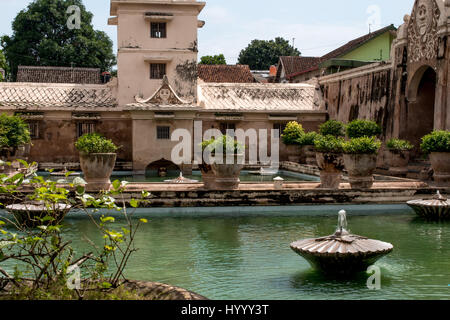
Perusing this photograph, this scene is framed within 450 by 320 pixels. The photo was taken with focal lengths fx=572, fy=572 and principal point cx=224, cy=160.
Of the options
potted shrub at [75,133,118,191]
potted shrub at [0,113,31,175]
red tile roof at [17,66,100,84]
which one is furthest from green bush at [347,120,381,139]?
red tile roof at [17,66,100,84]

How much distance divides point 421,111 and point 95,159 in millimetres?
11971

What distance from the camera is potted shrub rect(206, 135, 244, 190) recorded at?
1184 cm

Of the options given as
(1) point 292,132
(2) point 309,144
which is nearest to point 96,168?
(2) point 309,144

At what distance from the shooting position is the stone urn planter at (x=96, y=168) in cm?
1155

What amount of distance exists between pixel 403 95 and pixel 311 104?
6341 millimetres

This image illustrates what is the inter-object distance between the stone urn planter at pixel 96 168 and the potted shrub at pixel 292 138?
12.0 metres

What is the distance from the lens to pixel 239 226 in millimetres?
10516

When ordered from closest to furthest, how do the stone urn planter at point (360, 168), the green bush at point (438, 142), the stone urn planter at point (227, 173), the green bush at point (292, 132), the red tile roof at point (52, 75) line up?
1. the stone urn planter at point (227, 173)
2. the stone urn planter at point (360, 168)
3. the green bush at point (438, 142)
4. the green bush at point (292, 132)
5. the red tile roof at point (52, 75)

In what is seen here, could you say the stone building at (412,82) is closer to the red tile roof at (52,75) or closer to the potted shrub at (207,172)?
the potted shrub at (207,172)

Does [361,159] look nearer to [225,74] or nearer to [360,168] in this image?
[360,168]

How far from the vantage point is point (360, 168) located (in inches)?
484

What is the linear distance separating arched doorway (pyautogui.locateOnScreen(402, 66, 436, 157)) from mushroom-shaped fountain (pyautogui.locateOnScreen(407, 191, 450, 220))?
8.46 m

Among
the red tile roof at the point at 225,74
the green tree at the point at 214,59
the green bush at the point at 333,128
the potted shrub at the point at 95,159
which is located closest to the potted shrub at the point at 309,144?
the green bush at the point at 333,128
